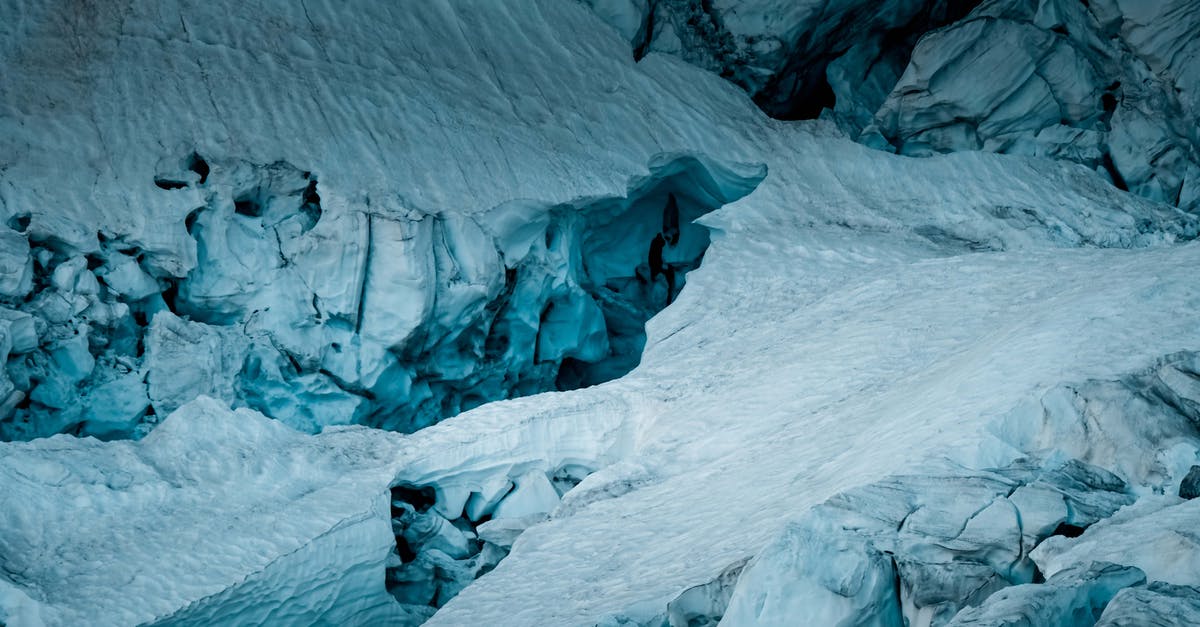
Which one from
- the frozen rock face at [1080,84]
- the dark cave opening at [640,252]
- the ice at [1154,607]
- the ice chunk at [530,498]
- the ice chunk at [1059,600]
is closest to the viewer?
the ice at [1154,607]

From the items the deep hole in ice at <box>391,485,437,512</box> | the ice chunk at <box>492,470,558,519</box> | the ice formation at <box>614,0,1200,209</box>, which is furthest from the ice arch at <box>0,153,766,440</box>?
the ice formation at <box>614,0,1200,209</box>

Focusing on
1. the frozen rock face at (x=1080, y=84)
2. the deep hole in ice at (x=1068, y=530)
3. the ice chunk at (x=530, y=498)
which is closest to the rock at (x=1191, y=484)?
the deep hole in ice at (x=1068, y=530)

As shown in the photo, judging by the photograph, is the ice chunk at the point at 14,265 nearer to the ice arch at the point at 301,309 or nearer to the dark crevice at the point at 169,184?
the ice arch at the point at 301,309

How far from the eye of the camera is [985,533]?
304 centimetres

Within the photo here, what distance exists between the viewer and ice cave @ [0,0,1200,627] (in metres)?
3.48

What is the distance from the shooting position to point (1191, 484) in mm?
3176

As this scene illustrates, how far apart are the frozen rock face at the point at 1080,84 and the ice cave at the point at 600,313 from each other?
3 centimetres

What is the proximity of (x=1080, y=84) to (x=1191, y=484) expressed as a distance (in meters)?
5.15

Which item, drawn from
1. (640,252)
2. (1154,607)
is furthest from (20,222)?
(1154,607)

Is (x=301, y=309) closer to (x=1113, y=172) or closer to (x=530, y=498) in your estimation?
(x=530, y=498)

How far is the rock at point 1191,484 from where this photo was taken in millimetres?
3162

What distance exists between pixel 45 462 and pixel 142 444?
419 mm

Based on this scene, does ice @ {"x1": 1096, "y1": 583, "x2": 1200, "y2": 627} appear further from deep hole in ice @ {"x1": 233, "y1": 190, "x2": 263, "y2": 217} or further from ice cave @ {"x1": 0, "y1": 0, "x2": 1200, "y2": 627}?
deep hole in ice @ {"x1": 233, "y1": 190, "x2": 263, "y2": 217}

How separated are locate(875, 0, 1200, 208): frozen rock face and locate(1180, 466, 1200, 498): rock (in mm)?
4926
